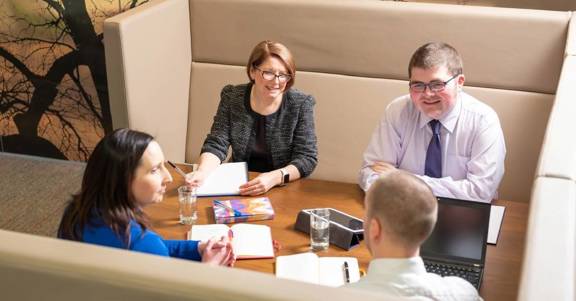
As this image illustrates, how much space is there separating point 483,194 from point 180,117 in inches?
64.8

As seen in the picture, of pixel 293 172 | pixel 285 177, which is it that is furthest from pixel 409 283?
pixel 293 172

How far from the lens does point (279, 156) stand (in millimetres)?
2879

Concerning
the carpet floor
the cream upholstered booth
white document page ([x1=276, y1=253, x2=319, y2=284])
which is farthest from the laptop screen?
the carpet floor

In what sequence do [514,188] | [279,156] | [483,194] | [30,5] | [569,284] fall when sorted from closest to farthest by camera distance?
[569,284] < [483,194] < [279,156] < [514,188] < [30,5]

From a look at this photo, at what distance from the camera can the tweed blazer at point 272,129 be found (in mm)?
2852

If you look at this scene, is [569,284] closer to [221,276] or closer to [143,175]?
[221,276]

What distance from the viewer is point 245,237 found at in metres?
2.03

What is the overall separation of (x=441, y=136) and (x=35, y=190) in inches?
96.2

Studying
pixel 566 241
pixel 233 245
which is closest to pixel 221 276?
pixel 566 241

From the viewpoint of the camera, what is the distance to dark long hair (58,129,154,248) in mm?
1701

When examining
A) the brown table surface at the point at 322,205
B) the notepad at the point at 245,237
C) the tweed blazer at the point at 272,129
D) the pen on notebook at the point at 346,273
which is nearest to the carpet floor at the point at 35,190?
the tweed blazer at the point at 272,129

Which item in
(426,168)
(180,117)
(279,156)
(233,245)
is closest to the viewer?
(233,245)

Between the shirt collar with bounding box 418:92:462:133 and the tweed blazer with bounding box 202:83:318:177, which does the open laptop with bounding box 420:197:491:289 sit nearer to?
the shirt collar with bounding box 418:92:462:133

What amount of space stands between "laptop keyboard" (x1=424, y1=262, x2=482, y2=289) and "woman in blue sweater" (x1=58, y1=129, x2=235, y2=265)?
681 millimetres
